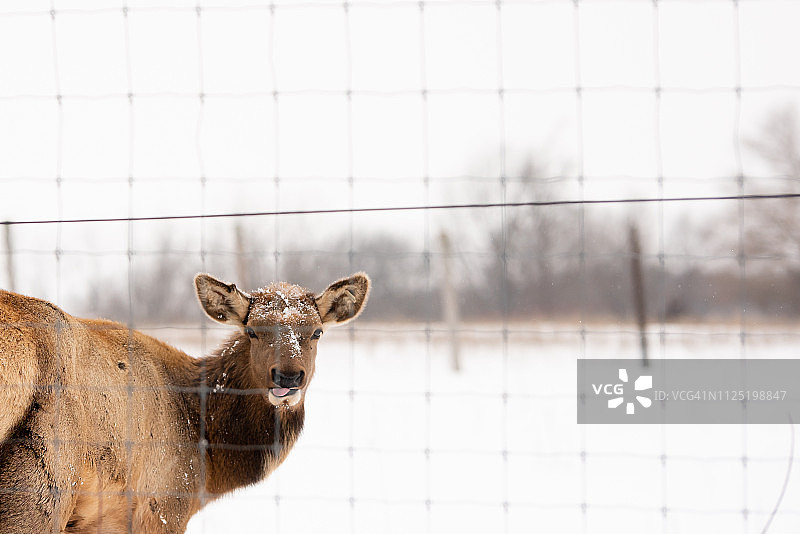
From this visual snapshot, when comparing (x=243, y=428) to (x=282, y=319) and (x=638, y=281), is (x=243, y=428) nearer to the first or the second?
(x=282, y=319)

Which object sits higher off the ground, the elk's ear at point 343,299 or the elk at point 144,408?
the elk's ear at point 343,299

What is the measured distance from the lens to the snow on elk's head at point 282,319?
3.88 meters

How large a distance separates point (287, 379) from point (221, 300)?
684 mm

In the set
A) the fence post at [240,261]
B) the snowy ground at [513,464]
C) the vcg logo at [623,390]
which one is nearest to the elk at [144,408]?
the snowy ground at [513,464]

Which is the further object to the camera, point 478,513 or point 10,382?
point 478,513

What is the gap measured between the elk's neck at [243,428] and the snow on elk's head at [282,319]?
5.6 inches

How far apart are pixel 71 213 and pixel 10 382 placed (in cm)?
255

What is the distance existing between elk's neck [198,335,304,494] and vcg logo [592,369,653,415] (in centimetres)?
325

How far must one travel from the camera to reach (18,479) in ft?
10.8

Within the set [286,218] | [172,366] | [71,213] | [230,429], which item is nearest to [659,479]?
[230,429]

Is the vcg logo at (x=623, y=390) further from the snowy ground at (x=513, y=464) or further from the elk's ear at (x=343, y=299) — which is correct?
the elk's ear at (x=343, y=299)

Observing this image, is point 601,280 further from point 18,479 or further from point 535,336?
point 18,479
